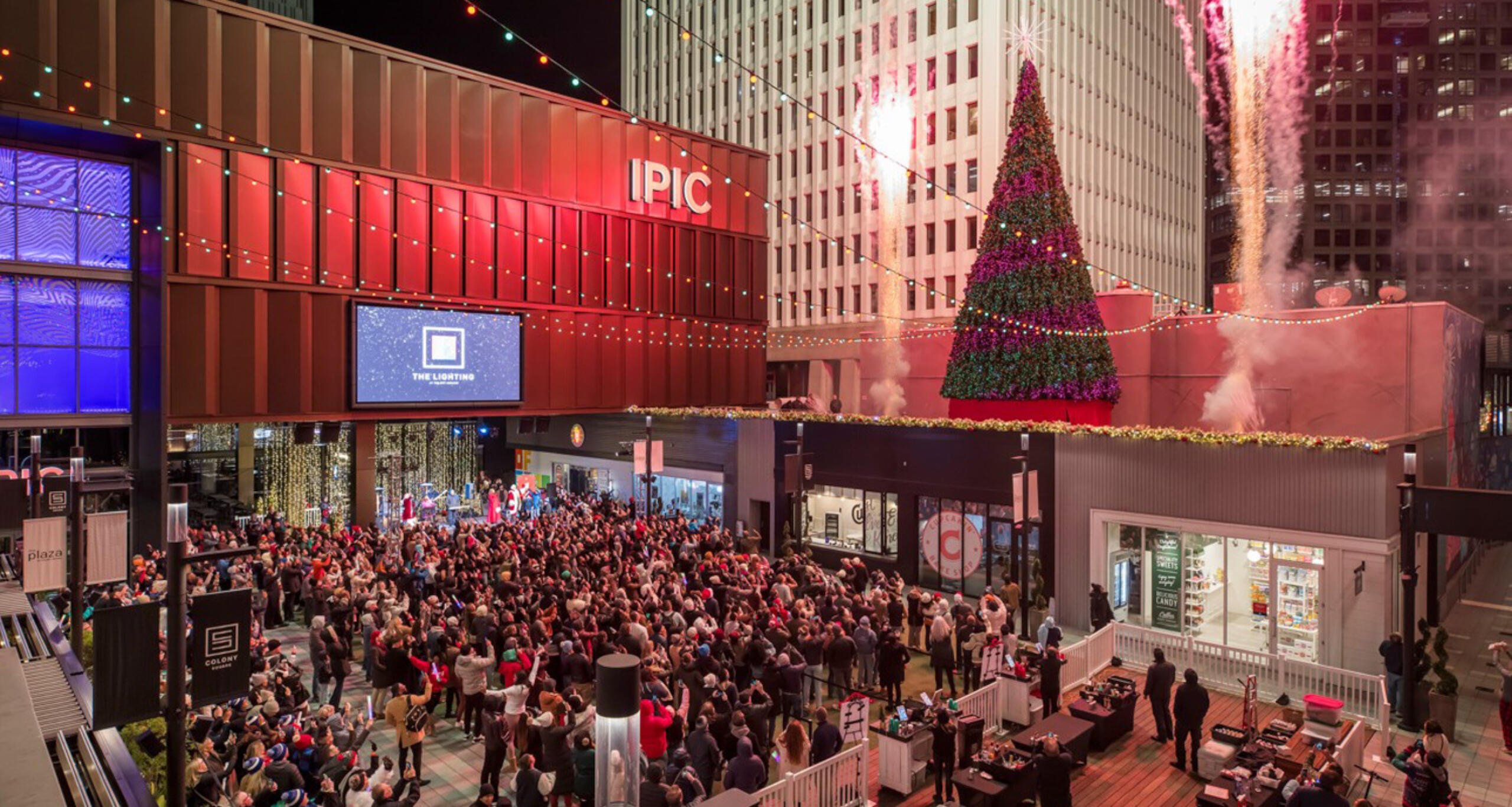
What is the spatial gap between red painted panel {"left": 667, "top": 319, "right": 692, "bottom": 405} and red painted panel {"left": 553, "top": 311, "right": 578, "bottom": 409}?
14.7 feet

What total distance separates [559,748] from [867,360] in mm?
26085

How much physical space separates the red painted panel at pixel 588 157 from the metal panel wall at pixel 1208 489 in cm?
2090

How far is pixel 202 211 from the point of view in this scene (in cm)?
2459

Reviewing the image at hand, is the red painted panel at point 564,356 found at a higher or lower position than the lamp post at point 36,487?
higher

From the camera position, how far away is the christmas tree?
22.8 m

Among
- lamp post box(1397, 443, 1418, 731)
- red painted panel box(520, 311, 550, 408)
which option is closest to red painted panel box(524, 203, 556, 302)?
red painted panel box(520, 311, 550, 408)

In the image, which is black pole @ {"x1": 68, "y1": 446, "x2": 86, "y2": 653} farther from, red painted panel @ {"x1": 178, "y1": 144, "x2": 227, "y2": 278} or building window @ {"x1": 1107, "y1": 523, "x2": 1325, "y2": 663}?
building window @ {"x1": 1107, "y1": 523, "x2": 1325, "y2": 663}

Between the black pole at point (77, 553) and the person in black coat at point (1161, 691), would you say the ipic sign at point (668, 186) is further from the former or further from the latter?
the person in black coat at point (1161, 691)

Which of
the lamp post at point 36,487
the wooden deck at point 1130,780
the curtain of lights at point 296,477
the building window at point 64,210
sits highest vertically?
the building window at point 64,210

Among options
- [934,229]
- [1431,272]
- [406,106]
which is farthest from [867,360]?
[1431,272]

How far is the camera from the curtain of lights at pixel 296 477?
33.2 m

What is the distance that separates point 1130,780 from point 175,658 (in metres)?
11.6

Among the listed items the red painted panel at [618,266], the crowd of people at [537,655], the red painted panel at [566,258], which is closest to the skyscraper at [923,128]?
the red painted panel at [618,266]

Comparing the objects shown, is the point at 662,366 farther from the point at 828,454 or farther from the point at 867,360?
the point at 828,454
